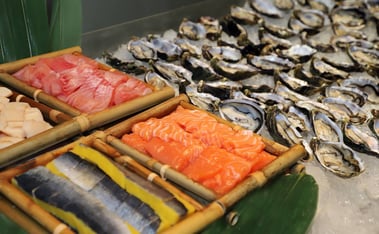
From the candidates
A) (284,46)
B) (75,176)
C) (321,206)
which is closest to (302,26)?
(284,46)

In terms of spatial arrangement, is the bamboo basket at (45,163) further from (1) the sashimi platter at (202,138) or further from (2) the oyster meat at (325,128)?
(2) the oyster meat at (325,128)

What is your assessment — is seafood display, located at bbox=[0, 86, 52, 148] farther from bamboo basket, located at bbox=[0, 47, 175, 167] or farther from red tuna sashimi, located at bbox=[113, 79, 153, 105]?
red tuna sashimi, located at bbox=[113, 79, 153, 105]

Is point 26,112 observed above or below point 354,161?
above

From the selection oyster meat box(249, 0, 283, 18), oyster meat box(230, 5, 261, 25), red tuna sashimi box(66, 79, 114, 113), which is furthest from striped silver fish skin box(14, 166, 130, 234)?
oyster meat box(249, 0, 283, 18)

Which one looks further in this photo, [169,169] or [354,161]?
[354,161]

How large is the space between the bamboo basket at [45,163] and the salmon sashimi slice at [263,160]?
22cm

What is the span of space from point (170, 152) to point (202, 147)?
89mm

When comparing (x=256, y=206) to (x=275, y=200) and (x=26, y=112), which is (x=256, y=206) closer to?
(x=275, y=200)

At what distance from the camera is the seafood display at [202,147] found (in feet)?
3.47

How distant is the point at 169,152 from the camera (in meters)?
1.13

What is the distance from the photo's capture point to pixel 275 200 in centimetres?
106

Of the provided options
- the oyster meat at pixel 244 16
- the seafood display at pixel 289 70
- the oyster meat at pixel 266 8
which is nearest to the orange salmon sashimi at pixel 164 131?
the seafood display at pixel 289 70

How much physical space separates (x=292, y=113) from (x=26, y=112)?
97cm

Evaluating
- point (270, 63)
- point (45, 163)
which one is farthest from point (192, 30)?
point (45, 163)
